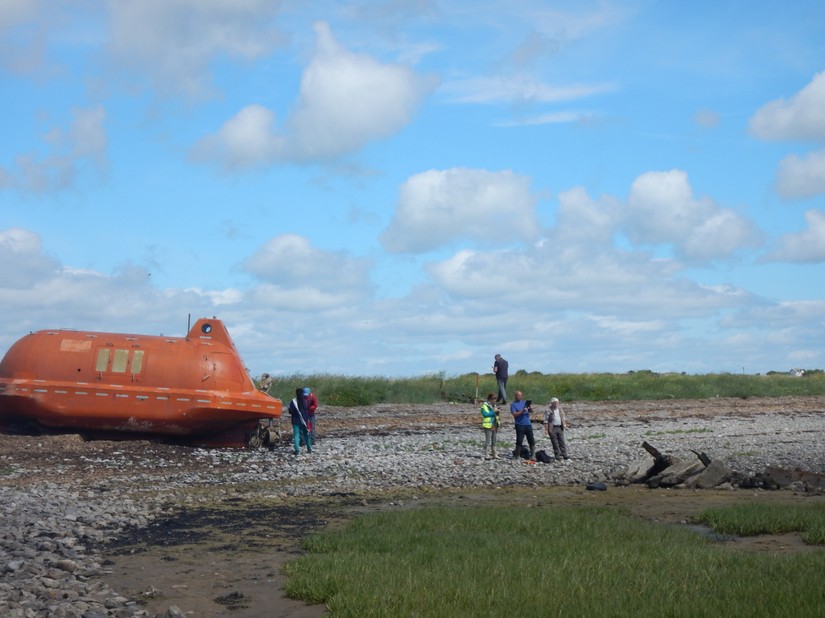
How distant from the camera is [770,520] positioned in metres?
13.7

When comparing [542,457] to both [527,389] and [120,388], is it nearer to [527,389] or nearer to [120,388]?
[120,388]

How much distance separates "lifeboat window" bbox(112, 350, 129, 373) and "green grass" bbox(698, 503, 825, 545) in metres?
15.9

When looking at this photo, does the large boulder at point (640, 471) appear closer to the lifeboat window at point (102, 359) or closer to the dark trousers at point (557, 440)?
the dark trousers at point (557, 440)

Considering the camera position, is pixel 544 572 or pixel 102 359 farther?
pixel 102 359

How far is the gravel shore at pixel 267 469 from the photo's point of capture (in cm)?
1123

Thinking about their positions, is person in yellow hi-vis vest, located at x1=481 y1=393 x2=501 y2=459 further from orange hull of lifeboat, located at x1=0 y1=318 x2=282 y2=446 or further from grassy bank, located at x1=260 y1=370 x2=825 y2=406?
grassy bank, located at x1=260 y1=370 x2=825 y2=406

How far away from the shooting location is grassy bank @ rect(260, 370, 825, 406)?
45.8m

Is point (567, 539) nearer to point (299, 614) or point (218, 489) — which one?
point (299, 614)

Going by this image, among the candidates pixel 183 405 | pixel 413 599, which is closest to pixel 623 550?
pixel 413 599

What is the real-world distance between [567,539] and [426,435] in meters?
19.0

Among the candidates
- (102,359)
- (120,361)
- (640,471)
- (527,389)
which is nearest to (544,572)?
(640,471)

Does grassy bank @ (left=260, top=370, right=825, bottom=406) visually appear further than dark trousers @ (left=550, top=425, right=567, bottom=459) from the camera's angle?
Yes

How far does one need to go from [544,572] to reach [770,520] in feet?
15.8

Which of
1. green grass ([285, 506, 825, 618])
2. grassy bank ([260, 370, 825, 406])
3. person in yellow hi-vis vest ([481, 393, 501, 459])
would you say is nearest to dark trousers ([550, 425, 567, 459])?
person in yellow hi-vis vest ([481, 393, 501, 459])
